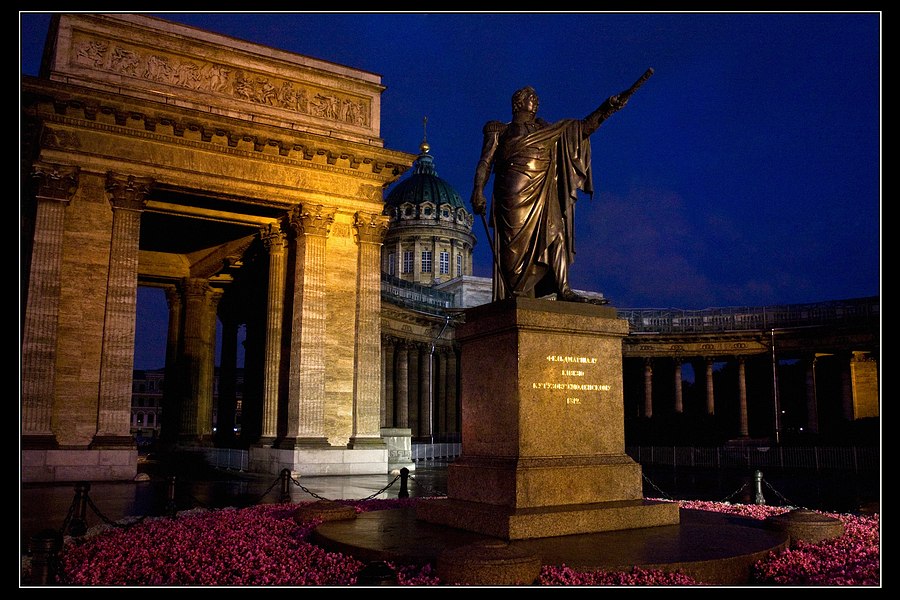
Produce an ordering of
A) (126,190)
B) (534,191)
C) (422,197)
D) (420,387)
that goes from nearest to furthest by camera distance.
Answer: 1. (534,191)
2. (126,190)
3. (420,387)
4. (422,197)

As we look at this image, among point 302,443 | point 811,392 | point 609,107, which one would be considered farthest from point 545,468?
point 811,392

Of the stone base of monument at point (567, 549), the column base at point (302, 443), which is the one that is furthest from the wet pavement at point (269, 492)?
the stone base of monument at point (567, 549)

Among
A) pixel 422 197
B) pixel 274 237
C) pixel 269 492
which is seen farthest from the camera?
pixel 422 197

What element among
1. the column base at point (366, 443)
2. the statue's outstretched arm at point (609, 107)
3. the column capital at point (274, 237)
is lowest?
the column base at point (366, 443)

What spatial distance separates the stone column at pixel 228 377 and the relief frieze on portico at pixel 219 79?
49.2 ft

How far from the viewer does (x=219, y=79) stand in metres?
28.3

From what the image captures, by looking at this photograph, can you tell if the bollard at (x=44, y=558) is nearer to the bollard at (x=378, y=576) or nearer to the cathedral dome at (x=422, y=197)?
the bollard at (x=378, y=576)

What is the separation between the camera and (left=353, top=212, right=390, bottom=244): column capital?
29719mm

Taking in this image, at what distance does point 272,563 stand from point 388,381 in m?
51.0

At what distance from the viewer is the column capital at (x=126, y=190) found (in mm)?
25625

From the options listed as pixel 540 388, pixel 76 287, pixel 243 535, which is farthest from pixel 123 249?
pixel 540 388

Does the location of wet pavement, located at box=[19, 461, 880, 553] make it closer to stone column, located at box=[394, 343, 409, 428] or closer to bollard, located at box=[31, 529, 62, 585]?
bollard, located at box=[31, 529, 62, 585]

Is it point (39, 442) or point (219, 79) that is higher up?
point (219, 79)

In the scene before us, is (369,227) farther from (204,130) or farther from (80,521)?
(80,521)
